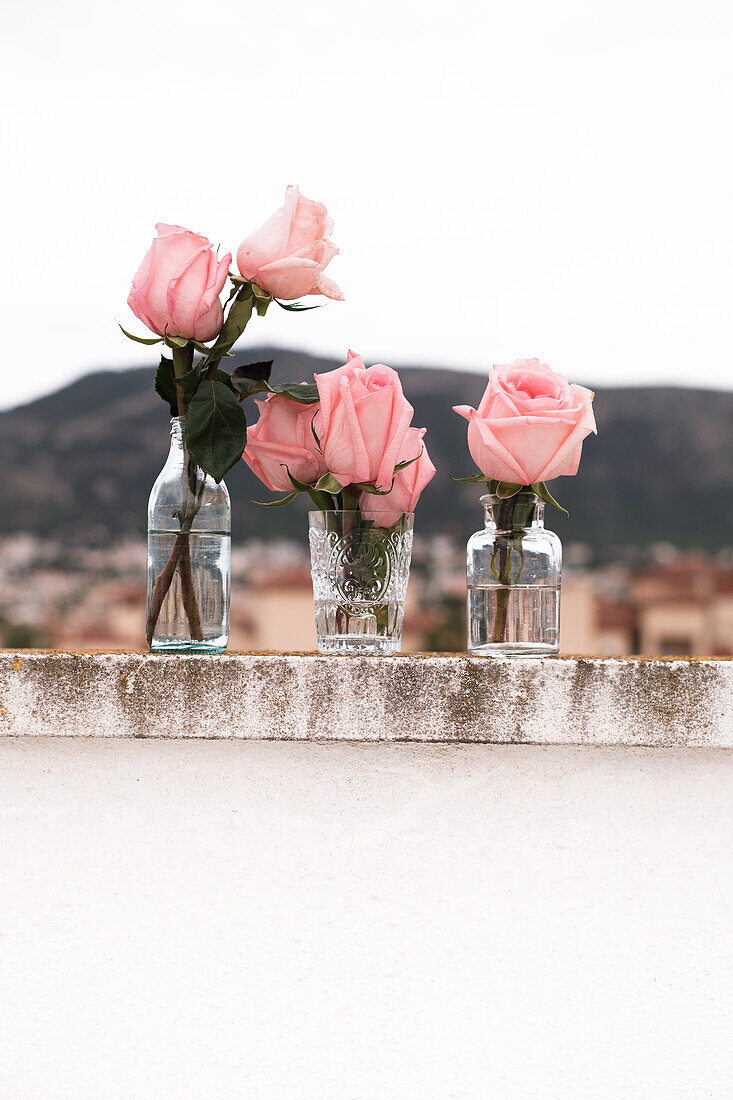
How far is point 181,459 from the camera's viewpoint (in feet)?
2.36

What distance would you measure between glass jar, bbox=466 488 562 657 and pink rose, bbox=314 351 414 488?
0.10 meters

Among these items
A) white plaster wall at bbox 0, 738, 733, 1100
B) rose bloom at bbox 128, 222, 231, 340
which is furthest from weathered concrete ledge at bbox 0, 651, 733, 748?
rose bloom at bbox 128, 222, 231, 340

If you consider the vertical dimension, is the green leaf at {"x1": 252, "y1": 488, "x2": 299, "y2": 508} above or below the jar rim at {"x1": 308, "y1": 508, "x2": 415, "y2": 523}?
above

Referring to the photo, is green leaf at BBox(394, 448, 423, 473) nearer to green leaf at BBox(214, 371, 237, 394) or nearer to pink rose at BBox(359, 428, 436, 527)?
pink rose at BBox(359, 428, 436, 527)

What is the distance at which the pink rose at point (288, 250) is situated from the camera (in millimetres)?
677

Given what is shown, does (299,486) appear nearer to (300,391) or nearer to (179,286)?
(300,391)

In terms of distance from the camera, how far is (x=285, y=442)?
71 centimetres

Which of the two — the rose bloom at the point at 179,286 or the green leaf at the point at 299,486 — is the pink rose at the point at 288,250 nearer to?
the rose bloom at the point at 179,286

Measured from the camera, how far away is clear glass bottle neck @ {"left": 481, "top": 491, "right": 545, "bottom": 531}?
0.70 m

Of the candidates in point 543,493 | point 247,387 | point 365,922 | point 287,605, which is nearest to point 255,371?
point 247,387

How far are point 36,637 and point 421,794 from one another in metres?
3.88

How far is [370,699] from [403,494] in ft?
0.57

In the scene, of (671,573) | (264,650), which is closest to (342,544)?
(264,650)

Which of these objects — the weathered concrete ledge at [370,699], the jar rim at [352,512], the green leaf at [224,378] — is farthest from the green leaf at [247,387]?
the weathered concrete ledge at [370,699]
